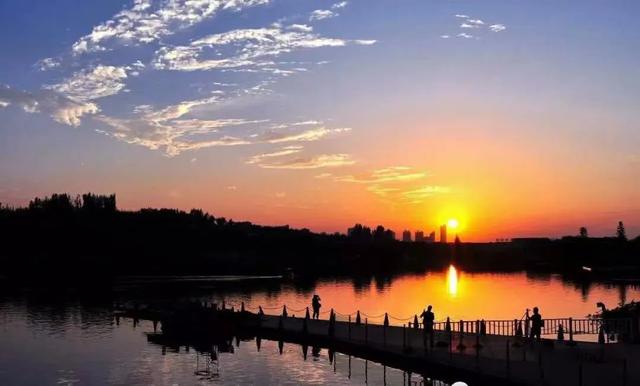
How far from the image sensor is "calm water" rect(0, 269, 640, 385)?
43.2 metres

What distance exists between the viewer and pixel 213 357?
49.3m

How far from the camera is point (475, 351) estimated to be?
129 feet

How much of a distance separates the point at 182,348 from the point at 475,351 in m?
25.8

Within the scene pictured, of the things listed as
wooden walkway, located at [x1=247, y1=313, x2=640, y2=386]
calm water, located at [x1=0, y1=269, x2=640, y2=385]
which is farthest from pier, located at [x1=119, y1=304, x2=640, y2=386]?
calm water, located at [x1=0, y1=269, x2=640, y2=385]

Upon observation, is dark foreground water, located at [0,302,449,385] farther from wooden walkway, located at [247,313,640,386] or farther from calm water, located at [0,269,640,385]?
wooden walkway, located at [247,313,640,386]

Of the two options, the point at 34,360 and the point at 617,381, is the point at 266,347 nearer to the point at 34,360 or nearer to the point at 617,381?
the point at 34,360

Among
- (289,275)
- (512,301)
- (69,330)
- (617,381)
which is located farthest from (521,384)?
(289,275)

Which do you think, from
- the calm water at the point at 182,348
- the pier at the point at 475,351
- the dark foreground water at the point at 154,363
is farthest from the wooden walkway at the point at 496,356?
the calm water at the point at 182,348

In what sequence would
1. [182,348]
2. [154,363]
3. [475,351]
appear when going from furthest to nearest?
[182,348]
[154,363]
[475,351]

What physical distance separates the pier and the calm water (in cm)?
135

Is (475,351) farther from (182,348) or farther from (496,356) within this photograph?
(182,348)

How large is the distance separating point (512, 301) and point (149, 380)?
83.0 metres

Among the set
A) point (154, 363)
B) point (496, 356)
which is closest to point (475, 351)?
point (496, 356)

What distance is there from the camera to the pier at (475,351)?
31594mm
